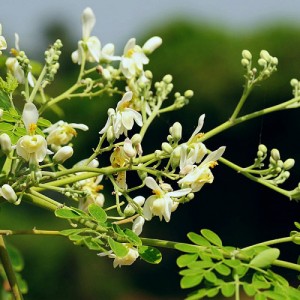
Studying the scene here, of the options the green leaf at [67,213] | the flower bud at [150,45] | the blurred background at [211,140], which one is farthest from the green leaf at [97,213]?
the blurred background at [211,140]

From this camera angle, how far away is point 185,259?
1.58 meters

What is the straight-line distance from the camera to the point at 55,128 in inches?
73.9

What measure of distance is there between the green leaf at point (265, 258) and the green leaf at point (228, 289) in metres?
0.07

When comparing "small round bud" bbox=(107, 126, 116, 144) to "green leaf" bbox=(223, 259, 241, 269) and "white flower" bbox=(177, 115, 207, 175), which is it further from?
"green leaf" bbox=(223, 259, 241, 269)

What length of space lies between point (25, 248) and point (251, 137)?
6435 mm

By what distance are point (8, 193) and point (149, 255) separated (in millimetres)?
290

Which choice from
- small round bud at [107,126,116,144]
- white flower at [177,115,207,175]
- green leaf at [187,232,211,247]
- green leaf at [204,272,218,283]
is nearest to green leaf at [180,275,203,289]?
green leaf at [204,272,218,283]

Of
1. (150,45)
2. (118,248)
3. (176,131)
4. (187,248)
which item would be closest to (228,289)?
(187,248)

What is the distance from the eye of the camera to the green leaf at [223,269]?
5.02 ft

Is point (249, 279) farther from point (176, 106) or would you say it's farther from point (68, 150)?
point (176, 106)

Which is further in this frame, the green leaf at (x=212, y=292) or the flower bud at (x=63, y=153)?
the flower bud at (x=63, y=153)

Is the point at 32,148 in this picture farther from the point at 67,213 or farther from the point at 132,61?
the point at 132,61

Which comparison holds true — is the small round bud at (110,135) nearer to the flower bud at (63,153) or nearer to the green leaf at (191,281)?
the flower bud at (63,153)

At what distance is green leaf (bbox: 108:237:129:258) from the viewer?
1609 mm
